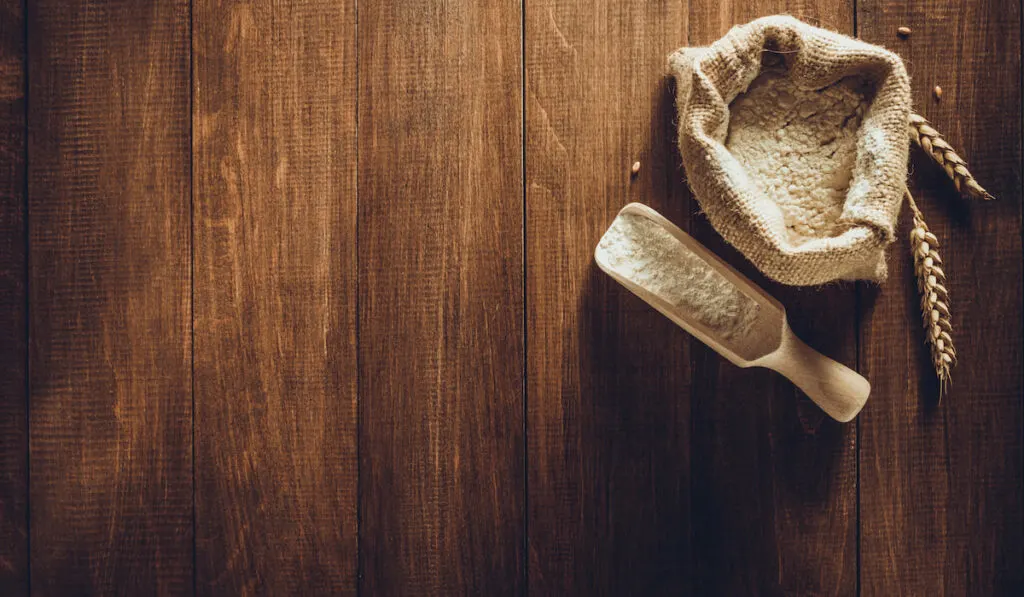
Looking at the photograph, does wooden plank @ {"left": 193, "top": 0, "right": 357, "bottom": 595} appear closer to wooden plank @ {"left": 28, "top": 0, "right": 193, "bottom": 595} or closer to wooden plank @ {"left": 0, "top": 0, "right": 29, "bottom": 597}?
wooden plank @ {"left": 28, "top": 0, "right": 193, "bottom": 595}

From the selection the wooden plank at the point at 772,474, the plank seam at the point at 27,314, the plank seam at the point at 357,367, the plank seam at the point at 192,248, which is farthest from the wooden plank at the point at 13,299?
the wooden plank at the point at 772,474

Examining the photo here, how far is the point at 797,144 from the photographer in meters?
0.77

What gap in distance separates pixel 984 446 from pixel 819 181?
17.3 inches

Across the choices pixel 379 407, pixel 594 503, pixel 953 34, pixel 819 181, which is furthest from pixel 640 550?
pixel 953 34

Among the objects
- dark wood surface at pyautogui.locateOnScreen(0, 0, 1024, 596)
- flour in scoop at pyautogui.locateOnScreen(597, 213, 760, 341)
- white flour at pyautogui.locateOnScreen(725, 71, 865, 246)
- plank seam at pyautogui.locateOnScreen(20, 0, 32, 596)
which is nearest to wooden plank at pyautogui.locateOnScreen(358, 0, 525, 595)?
dark wood surface at pyautogui.locateOnScreen(0, 0, 1024, 596)

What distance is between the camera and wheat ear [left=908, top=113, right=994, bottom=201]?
80 cm

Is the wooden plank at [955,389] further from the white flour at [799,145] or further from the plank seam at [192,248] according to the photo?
the plank seam at [192,248]

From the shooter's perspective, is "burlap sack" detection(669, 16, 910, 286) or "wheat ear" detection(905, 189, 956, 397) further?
"wheat ear" detection(905, 189, 956, 397)

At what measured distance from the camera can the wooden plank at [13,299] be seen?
0.87 meters

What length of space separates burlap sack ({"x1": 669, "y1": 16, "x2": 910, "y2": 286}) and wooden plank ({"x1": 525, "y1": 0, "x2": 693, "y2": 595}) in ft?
0.29

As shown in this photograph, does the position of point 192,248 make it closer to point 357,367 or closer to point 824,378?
point 357,367

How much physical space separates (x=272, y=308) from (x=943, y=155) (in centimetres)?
93

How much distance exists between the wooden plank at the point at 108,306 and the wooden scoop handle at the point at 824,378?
81cm

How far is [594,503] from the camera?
841 mm
